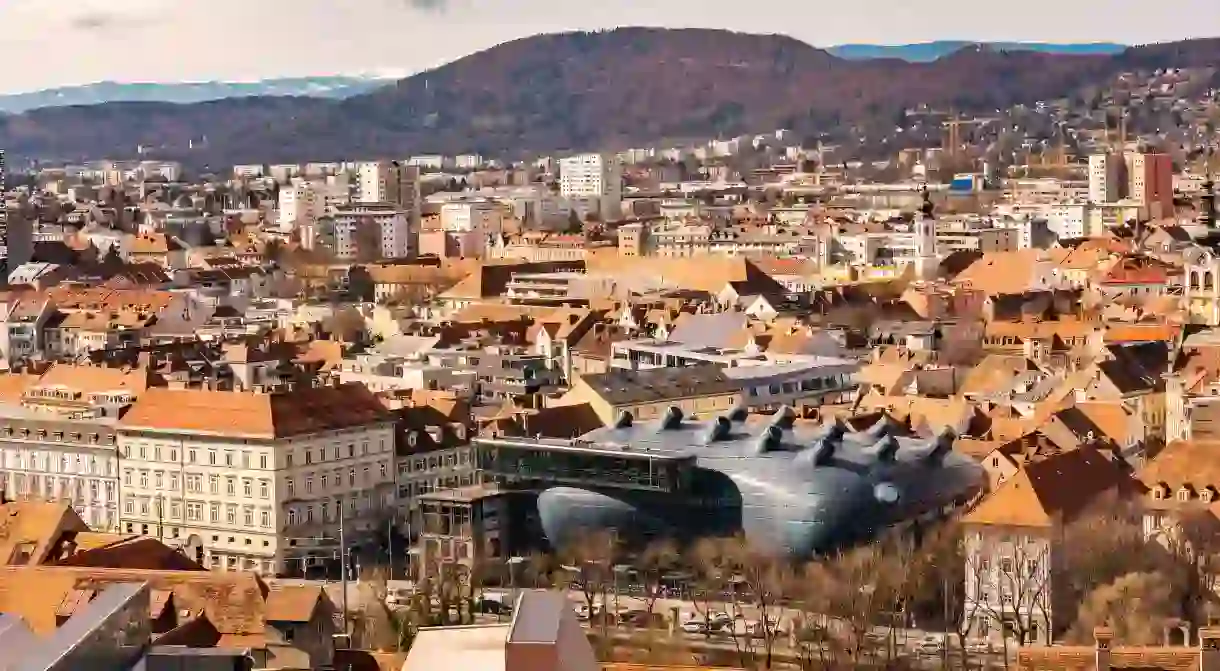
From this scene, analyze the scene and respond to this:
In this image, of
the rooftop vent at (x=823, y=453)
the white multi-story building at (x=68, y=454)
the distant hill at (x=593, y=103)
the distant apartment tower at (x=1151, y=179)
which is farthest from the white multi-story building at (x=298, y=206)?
the rooftop vent at (x=823, y=453)

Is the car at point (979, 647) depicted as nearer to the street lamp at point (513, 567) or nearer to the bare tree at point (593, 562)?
the bare tree at point (593, 562)

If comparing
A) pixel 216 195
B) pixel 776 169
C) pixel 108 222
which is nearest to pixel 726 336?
pixel 108 222

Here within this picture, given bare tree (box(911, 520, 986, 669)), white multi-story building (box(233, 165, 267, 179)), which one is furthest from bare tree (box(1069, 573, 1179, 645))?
white multi-story building (box(233, 165, 267, 179))

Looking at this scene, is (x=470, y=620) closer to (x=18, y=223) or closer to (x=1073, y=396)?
(x=1073, y=396)

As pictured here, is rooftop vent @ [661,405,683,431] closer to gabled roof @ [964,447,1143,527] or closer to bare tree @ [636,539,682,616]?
bare tree @ [636,539,682,616]

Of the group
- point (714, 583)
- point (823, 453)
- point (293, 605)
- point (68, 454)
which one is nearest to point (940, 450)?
point (823, 453)

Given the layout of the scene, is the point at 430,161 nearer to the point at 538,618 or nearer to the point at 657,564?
the point at 657,564
